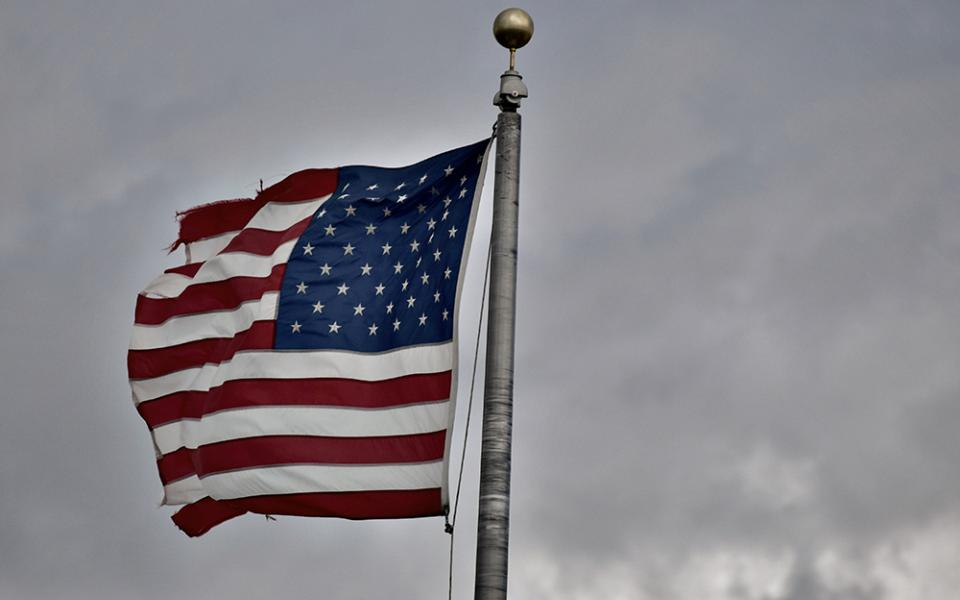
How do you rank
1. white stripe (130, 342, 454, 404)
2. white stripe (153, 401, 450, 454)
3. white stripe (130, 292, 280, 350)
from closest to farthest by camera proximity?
white stripe (153, 401, 450, 454), white stripe (130, 342, 454, 404), white stripe (130, 292, 280, 350)

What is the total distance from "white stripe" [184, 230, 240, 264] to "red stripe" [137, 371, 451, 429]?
2138 mm

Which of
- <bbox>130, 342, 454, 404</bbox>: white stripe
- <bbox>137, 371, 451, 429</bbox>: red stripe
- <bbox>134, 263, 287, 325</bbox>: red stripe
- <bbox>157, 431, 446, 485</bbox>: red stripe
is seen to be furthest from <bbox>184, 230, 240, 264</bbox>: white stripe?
<bbox>157, 431, 446, 485</bbox>: red stripe

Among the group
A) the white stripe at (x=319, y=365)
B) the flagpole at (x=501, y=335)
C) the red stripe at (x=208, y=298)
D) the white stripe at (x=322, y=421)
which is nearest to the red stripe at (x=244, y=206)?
the red stripe at (x=208, y=298)

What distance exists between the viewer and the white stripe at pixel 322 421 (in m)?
18.3

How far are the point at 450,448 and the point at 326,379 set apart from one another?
7.27 feet

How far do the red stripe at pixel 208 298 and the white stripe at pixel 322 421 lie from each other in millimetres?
1734

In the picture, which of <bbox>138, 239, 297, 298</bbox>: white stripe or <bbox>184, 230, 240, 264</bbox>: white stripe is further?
<bbox>184, 230, 240, 264</bbox>: white stripe

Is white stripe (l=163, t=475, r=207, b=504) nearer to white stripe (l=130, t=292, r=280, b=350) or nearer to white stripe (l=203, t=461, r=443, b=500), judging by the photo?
white stripe (l=203, t=461, r=443, b=500)

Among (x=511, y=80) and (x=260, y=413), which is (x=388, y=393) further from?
(x=511, y=80)

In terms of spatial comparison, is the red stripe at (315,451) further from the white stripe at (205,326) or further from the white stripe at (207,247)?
the white stripe at (207,247)

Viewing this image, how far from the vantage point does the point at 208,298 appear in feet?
69.8

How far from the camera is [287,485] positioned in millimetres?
18969

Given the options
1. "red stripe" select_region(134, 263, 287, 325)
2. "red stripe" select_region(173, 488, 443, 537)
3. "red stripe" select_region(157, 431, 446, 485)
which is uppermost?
"red stripe" select_region(134, 263, 287, 325)

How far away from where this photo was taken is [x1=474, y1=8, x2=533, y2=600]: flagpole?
1606 cm
